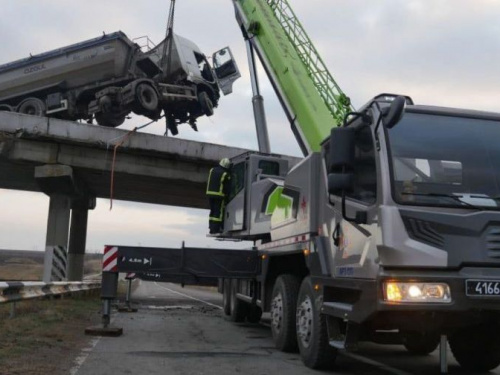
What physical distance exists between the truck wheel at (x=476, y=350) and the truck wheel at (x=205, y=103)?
17891mm

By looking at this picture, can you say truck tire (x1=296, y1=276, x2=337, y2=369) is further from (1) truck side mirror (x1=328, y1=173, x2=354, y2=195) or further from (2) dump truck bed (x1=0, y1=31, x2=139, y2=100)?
(2) dump truck bed (x1=0, y1=31, x2=139, y2=100)

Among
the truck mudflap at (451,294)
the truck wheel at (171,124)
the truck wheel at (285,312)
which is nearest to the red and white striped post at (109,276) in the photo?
the truck wheel at (285,312)

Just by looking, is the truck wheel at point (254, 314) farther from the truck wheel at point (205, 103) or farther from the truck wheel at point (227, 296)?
the truck wheel at point (205, 103)

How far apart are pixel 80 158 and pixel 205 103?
564cm

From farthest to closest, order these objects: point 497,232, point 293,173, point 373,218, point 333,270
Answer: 1. point 293,173
2. point 333,270
3. point 373,218
4. point 497,232

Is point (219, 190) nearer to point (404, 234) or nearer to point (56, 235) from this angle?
point (404, 234)

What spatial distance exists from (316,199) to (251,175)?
403 cm

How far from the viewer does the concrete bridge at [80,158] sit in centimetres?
1997

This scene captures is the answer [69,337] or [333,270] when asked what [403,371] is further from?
[69,337]

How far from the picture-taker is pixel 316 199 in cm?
696

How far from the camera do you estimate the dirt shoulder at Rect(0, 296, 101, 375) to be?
6.41 meters

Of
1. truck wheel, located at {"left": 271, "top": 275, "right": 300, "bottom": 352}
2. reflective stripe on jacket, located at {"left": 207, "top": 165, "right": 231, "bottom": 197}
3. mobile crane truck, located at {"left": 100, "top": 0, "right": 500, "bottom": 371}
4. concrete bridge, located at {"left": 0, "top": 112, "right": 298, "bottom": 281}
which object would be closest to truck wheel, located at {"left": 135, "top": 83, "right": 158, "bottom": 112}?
concrete bridge, located at {"left": 0, "top": 112, "right": 298, "bottom": 281}

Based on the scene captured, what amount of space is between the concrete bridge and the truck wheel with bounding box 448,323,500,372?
15493mm

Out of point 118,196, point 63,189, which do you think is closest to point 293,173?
point 63,189
